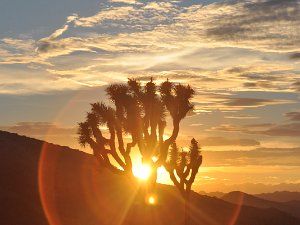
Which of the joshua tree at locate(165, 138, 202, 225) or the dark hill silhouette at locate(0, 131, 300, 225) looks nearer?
the joshua tree at locate(165, 138, 202, 225)

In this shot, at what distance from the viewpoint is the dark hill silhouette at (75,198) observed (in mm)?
33719

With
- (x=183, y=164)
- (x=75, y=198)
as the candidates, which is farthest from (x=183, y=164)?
(x=75, y=198)

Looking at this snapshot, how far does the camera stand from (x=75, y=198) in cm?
4206

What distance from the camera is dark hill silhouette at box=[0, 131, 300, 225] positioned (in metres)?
33.7

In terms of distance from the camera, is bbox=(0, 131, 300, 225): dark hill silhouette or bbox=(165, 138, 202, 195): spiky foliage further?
bbox=(0, 131, 300, 225): dark hill silhouette

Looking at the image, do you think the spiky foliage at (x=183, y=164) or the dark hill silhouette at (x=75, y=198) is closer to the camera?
the spiky foliage at (x=183, y=164)

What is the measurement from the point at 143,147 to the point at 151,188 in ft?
9.01

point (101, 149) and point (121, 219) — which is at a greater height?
point (101, 149)

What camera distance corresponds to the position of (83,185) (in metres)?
46.4

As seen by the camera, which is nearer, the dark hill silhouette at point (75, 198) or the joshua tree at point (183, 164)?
the joshua tree at point (183, 164)

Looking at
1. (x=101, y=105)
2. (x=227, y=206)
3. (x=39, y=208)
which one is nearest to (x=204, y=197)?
(x=227, y=206)

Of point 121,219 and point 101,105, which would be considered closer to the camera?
point 101,105

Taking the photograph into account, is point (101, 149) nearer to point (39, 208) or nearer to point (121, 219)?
point (39, 208)

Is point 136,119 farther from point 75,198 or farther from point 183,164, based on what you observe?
point 75,198
